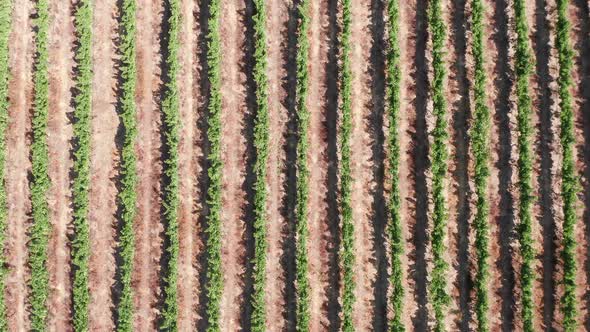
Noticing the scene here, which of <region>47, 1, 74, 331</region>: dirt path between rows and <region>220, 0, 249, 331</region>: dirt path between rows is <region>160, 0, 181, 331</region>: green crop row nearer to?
<region>220, 0, 249, 331</region>: dirt path between rows

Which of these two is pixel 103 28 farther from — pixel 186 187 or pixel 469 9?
pixel 469 9

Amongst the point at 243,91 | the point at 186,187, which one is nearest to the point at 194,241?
the point at 186,187

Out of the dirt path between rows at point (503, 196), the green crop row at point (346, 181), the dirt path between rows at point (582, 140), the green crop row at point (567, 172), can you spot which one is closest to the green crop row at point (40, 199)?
the green crop row at point (346, 181)

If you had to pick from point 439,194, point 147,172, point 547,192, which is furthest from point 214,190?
point 547,192

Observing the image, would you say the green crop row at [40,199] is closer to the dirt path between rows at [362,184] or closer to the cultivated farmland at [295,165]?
the cultivated farmland at [295,165]

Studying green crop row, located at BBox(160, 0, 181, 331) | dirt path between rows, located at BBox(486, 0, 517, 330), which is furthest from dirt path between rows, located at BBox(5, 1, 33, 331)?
dirt path between rows, located at BBox(486, 0, 517, 330)
